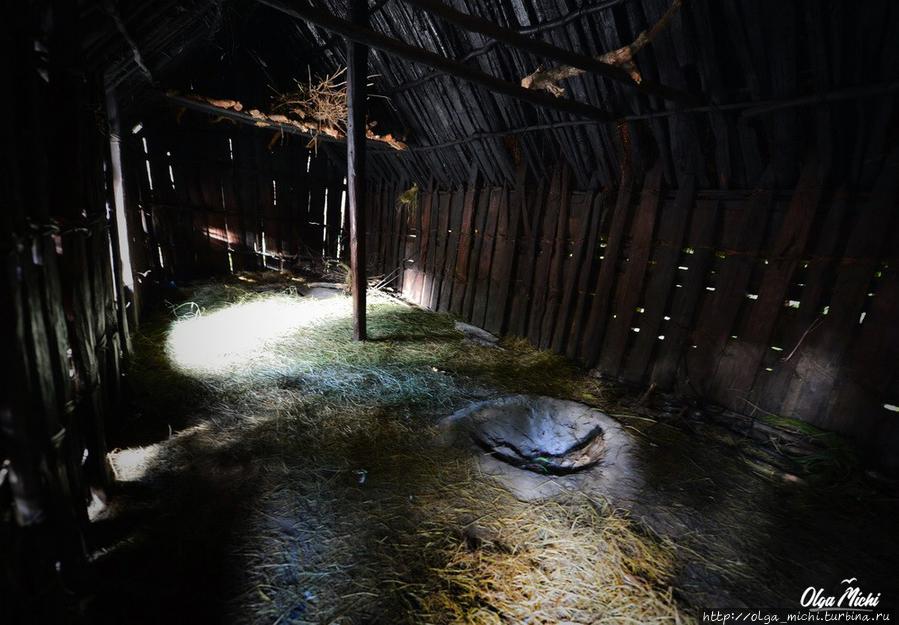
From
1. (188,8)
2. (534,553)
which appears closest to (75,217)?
(188,8)

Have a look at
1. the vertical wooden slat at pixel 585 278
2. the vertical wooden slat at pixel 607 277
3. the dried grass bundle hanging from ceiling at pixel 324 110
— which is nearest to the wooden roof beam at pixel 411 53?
the vertical wooden slat at pixel 607 277

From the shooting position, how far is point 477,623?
195 centimetres

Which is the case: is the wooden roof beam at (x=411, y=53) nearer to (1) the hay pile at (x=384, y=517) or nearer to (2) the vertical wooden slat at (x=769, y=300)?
(2) the vertical wooden slat at (x=769, y=300)

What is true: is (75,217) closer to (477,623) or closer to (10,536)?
(10,536)

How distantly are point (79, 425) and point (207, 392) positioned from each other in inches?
66.2

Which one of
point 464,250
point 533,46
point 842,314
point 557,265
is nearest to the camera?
point 533,46

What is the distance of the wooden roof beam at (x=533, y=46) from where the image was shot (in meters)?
2.65

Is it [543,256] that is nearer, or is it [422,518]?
[422,518]

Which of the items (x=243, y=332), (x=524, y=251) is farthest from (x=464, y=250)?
(x=243, y=332)

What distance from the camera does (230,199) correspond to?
9.11 m

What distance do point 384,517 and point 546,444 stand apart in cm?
179

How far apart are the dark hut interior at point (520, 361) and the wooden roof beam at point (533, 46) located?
0.03m

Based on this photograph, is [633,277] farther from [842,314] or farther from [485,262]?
[485,262]

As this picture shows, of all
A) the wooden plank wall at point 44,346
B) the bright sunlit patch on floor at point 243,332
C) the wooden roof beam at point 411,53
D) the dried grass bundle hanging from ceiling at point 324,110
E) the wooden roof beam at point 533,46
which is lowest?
the bright sunlit patch on floor at point 243,332
